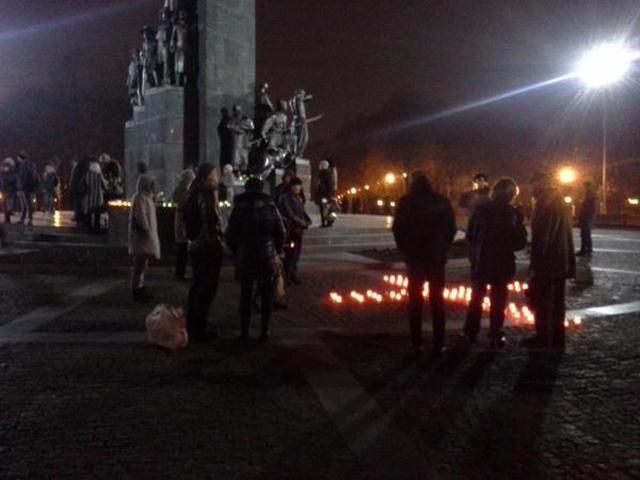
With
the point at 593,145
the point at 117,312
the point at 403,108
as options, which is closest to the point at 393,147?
the point at 403,108

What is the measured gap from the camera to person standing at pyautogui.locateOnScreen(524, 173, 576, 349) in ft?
25.5

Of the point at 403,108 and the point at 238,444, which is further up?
the point at 403,108

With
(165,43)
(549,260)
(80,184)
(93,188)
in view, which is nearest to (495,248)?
(549,260)

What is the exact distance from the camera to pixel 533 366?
23.5 ft

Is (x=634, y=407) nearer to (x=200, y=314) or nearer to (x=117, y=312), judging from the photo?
(x=200, y=314)

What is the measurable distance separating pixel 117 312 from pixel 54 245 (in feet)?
25.0

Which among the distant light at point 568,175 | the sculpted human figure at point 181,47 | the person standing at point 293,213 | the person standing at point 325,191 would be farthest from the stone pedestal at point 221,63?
the distant light at point 568,175

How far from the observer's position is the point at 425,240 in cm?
745

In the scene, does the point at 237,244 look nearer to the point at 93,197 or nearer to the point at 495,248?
the point at 495,248

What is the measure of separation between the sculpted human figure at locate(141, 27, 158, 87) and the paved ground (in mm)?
14026

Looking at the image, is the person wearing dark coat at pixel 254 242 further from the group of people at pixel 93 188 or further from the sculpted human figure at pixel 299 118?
the sculpted human figure at pixel 299 118

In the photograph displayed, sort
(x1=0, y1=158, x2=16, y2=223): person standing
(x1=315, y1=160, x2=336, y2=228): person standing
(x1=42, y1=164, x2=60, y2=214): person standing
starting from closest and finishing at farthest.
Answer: (x1=315, y1=160, x2=336, y2=228): person standing, (x1=0, y1=158, x2=16, y2=223): person standing, (x1=42, y1=164, x2=60, y2=214): person standing

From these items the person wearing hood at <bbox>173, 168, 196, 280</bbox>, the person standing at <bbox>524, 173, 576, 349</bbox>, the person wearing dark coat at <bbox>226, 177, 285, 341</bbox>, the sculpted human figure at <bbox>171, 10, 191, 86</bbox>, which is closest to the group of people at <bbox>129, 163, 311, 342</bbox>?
Result: the person wearing dark coat at <bbox>226, 177, 285, 341</bbox>

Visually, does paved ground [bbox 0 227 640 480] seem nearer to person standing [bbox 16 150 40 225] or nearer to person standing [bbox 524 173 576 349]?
person standing [bbox 524 173 576 349]
